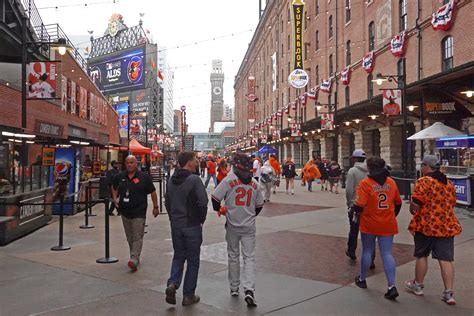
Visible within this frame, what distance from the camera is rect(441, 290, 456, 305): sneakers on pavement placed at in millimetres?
5160

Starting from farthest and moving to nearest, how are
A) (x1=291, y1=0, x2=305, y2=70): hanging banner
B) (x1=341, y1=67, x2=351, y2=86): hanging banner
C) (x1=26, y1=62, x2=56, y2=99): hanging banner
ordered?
(x1=291, y1=0, x2=305, y2=70): hanging banner → (x1=341, y1=67, x2=351, y2=86): hanging banner → (x1=26, y1=62, x2=56, y2=99): hanging banner

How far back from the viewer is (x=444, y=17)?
20.2m

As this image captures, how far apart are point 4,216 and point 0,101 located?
7.57 m

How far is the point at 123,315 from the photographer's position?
15.8ft

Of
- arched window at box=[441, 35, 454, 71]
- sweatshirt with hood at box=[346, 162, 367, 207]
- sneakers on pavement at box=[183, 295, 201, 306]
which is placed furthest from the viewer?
arched window at box=[441, 35, 454, 71]

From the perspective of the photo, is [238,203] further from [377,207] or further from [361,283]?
[361,283]

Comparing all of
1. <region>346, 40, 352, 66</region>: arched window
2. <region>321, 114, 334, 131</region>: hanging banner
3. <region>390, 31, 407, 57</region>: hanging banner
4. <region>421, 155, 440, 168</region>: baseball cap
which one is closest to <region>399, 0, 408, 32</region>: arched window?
<region>390, 31, 407, 57</region>: hanging banner

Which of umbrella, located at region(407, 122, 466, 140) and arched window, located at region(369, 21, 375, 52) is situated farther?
arched window, located at region(369, 21, 375, 52)

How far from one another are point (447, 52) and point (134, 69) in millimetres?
29507

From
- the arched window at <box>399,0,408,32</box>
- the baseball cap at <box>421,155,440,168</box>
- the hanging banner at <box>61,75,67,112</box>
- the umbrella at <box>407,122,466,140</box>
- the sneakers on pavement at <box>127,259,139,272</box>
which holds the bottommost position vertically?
the sneakers on pavement at <box>127,259,139,272</box>

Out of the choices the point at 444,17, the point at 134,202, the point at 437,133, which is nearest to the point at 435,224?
the point at 134,202

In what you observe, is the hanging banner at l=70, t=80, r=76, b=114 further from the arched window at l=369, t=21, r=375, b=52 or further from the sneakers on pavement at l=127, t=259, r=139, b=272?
the arched window at l=369, t=21, r=375, b=52

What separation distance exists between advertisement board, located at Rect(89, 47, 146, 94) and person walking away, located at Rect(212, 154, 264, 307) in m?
38.1

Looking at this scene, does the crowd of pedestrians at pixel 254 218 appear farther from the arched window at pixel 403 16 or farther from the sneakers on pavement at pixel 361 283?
the arched window at pixel 403 16
